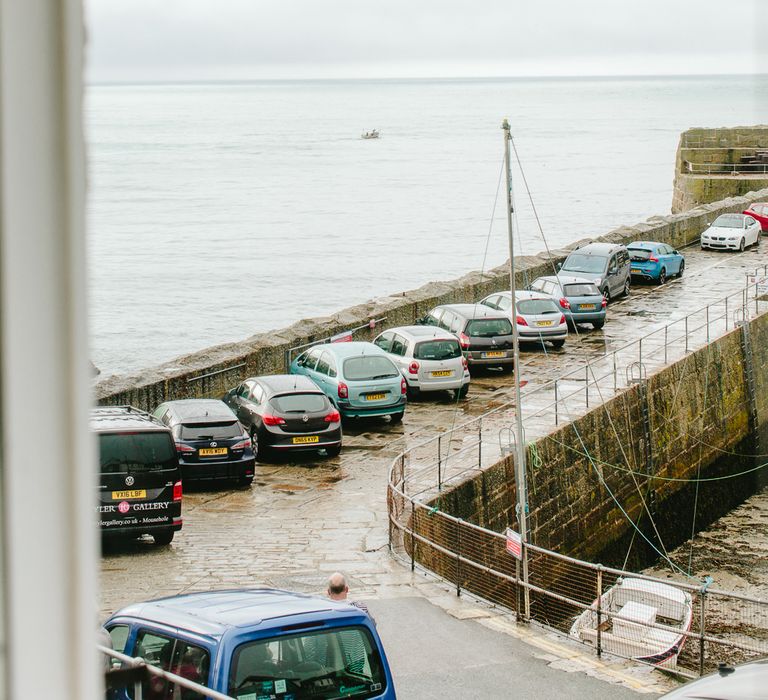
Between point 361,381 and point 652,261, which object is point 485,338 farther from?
point 652,261

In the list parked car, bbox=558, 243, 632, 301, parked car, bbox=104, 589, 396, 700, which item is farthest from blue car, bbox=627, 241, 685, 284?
parked car, bbox=104, 589, 396, 700

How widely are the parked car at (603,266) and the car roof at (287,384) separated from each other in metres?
13.5

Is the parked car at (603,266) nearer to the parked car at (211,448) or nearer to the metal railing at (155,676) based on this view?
the parked car at (211,448)

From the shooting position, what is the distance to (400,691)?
9367 mm

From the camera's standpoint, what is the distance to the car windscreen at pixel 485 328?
23.6 meters

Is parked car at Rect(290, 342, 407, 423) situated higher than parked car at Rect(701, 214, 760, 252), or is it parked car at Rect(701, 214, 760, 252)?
parked car at Rect(701, 214, 760, 252)

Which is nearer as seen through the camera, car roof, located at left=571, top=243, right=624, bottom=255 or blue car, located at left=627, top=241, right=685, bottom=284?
car roof, located at left=571, top=243, right=624, bottom=255

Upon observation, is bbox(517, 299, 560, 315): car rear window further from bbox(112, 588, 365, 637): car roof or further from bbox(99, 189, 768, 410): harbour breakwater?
bbox(112, 588, 365, 637): car roof

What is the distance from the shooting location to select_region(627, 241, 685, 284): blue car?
111 feet

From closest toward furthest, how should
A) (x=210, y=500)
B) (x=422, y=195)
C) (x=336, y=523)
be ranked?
1. (x=336, y=523)
2. (x=210, y=500)
3. (x=422, y=195)

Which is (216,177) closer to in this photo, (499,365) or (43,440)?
(499,365)

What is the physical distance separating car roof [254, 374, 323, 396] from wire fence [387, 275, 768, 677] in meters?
1.88

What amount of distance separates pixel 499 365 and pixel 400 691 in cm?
1479

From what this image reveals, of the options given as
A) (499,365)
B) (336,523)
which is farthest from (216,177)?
(336,523)
